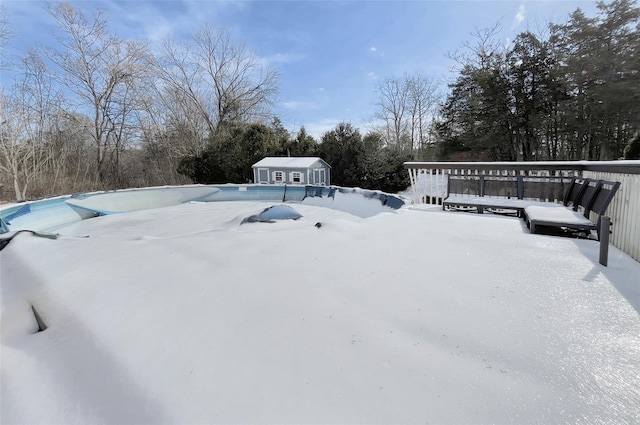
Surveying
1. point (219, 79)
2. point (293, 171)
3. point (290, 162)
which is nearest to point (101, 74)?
point (219, 79)

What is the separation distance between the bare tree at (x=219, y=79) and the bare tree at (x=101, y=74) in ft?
7.63

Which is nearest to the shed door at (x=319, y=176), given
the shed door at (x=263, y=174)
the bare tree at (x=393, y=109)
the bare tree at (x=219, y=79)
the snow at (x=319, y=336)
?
the shed door at (x=263, y=174)

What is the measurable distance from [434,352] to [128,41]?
15.8m

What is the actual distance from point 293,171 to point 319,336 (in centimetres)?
980

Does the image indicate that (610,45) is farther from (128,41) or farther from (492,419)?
(128,41)

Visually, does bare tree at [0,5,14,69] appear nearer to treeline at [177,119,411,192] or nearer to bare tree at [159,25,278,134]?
treeline at [177,119,411,192]

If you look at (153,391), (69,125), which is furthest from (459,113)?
(69,125)

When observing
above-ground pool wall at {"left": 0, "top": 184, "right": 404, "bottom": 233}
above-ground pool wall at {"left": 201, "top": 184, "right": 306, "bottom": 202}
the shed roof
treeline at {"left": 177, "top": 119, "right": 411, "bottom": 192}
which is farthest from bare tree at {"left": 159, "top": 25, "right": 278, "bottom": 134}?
above-ground pool wall at {"left": 0, "top": 184, "right": 404, "bottom": 233}

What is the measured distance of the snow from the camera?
84cm

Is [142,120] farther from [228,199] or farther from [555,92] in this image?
[555,92]

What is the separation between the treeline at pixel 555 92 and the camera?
8.40 m

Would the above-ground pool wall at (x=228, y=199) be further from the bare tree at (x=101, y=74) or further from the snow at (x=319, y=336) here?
the bare tree at (x=101, y=74)

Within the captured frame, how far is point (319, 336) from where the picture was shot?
1137 millimetres

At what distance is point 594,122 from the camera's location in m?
9.12
